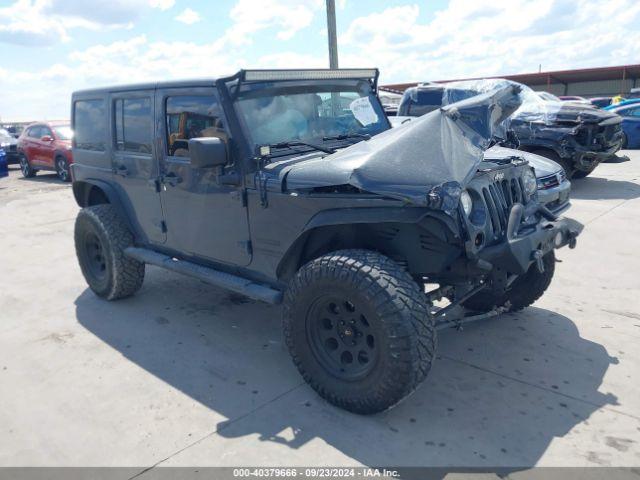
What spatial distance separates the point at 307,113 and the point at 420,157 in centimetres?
118

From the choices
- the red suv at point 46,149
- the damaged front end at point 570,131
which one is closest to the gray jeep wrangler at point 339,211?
the damaged front end at point 570,131

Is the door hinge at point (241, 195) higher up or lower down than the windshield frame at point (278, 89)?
lower down

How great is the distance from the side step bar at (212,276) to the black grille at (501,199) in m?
1.43

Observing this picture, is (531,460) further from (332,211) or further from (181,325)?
(181,325)

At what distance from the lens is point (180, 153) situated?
4.21 metres

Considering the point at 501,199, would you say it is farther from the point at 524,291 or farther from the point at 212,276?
the point at 212,276

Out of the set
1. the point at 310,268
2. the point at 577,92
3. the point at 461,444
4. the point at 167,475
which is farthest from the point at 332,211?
the point at 577,92

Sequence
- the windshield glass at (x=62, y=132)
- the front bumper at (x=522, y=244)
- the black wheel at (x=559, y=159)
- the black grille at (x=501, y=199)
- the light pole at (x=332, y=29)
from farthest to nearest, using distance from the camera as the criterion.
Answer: the windshield glass at (x=62, y=132), the light pole at (x=332, y=29), the black wheel at (x=559, y=159), the black grille at (x=501, y=199), the front bumper at (x=522, y=244)

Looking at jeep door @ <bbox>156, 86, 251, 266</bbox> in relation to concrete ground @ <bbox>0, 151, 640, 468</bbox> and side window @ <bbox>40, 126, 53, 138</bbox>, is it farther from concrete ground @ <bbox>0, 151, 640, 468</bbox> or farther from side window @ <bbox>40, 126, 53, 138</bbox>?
side window @ <bbox>40, 126, 53, 138</bbox>

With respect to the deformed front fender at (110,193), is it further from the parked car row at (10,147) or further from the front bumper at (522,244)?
the parked car row at (10,147)

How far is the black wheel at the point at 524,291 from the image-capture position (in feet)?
14.1

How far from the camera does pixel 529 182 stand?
12.9 ft

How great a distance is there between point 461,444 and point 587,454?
631mm

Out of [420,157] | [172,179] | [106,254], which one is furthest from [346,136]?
[106,254]
